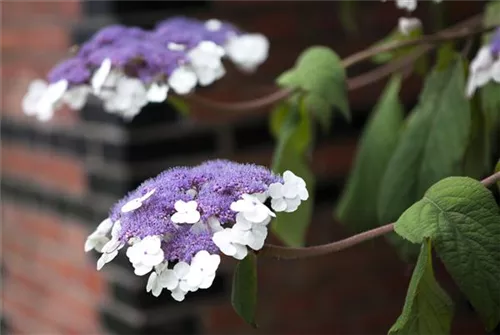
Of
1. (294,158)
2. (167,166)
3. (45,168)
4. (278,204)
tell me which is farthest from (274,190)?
(45,168)

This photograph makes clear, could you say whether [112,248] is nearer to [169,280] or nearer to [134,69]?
[169,280]

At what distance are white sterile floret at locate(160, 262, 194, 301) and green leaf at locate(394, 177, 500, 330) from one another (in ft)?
0.45

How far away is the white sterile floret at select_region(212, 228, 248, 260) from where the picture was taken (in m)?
0.49

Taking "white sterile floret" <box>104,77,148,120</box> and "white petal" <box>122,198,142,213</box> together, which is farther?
"white sterile floret" <box>104,77,148,120</box>

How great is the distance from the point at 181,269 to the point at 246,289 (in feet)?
0.34

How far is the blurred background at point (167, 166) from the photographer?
4.64 ft

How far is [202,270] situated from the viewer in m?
0.48

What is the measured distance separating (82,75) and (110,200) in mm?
680

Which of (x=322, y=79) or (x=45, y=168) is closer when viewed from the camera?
(x=322, y=79)

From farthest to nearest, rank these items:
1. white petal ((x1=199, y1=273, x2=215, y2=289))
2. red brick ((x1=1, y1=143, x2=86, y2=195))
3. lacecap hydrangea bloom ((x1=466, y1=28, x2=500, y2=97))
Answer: red brick ((x1=1, y1=143, x2=86, y2=195)) < lacecap hydrangea bloom ((x1=466, y1=28, x2=500, y2=97)) < white petal ((x1=199, y1=273, x2=215, y2=289))

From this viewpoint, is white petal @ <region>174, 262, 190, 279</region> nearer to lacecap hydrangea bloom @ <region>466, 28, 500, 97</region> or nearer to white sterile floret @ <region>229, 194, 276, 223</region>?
white sterile floret @ <region>229, 194, 276, 223</region>

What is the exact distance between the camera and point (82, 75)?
30.9 inches

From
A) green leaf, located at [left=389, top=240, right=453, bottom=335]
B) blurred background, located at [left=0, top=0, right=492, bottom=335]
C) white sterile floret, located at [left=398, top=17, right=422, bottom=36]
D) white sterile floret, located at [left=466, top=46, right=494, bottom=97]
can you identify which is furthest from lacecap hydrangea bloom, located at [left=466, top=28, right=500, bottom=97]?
blurred background, located at [left=0, top=0, right=492, bottom=335]

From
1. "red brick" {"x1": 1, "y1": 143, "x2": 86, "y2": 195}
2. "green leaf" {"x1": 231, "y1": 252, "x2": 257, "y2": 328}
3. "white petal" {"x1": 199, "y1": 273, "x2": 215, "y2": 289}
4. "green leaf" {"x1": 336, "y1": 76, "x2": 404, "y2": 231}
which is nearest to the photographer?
A: "white petal" {"x1": 199, "y1": 273, "x2": 215, "y2": 289}
